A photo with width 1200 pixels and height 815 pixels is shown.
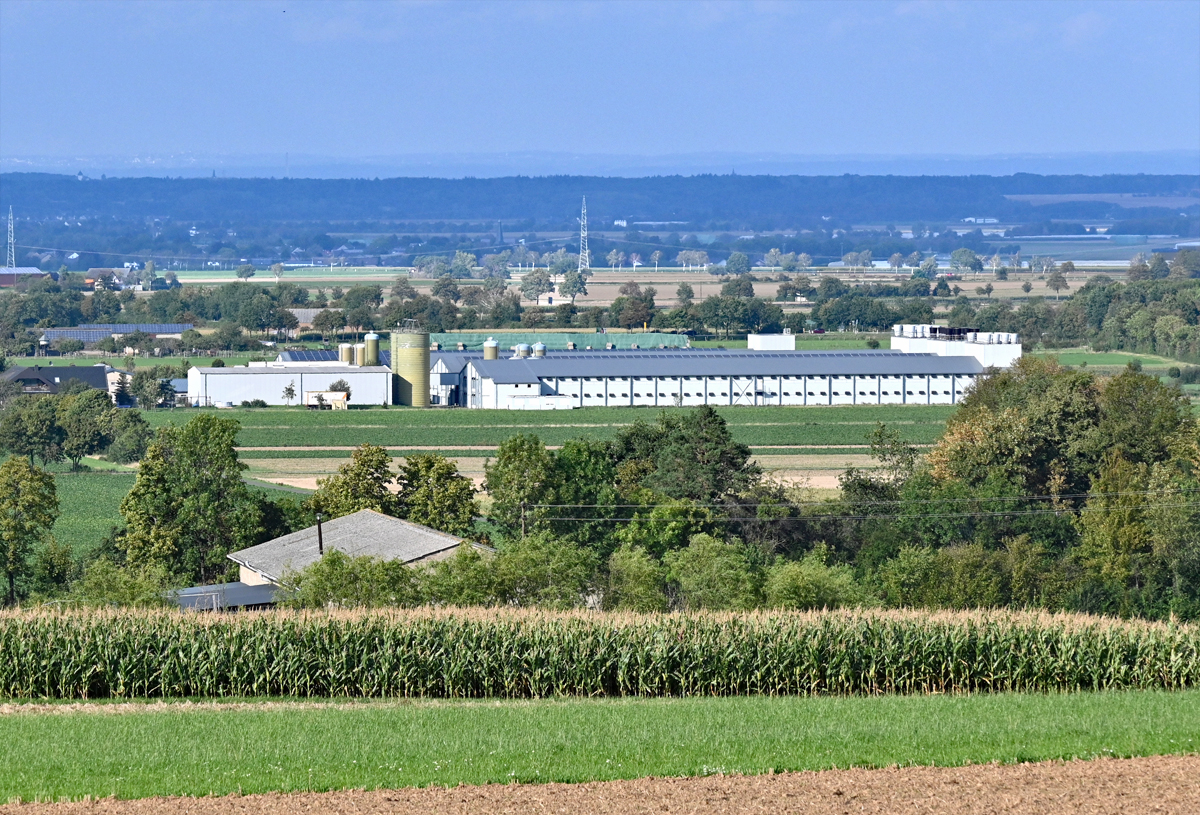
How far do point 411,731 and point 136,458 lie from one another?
176 feet

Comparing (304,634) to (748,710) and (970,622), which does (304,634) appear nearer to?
(748,710)

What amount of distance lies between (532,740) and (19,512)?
26568mm

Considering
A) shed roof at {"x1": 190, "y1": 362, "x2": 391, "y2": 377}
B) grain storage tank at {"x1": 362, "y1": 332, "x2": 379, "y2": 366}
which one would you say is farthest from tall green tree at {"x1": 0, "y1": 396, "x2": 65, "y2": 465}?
grain storage tank at {"x1": 362, "y1": 332, "x2": 379, "y2": 366}

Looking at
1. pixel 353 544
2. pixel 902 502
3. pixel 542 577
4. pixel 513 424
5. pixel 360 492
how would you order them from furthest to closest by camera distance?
pixel 513 424 → pixel 902 502 → pixel 360 492 → pixel 353 544 → pixel 542 577

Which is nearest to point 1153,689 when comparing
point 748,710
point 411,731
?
point 748,710

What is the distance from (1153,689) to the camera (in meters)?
25.7

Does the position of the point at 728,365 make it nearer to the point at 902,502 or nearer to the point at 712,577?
the point at 902,502

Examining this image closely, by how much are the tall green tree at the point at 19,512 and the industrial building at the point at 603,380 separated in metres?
50.4

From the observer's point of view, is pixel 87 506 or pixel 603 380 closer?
pixel 87 506

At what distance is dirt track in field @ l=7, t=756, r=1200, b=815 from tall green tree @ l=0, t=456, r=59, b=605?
2627 centimetres

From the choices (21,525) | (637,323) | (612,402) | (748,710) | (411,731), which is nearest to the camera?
(411,731)

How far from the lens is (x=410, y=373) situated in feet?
323

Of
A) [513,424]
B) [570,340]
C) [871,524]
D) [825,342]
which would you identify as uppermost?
[871,524]

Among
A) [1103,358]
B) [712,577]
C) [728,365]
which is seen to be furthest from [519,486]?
[1103,358]
